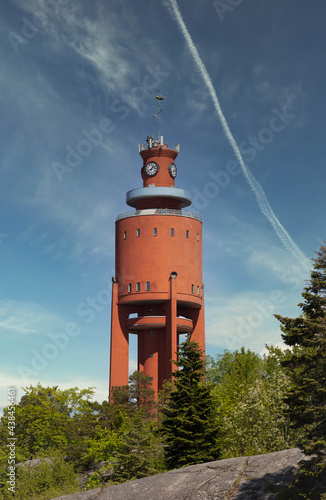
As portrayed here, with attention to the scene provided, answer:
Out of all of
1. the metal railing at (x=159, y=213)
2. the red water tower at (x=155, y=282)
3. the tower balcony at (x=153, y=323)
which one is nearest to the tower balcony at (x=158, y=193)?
the red water tower at (x=155, y=282)

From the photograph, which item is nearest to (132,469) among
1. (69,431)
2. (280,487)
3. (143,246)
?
(280,487)

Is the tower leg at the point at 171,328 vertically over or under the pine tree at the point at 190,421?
over

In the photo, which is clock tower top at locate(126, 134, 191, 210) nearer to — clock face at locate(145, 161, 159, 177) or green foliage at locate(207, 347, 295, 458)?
clock face at locate(145, 161, 159, 177)

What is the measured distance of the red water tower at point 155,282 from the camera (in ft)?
222

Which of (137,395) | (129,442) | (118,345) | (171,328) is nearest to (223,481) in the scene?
(129,442)

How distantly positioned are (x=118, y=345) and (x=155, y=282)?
8.44m

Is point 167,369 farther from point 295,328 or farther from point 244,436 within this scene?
point 295,328

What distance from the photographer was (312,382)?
2453cm

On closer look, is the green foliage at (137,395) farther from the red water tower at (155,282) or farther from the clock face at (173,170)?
the clock face at (173,170)

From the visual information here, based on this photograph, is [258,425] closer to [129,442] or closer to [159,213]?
[129,442]

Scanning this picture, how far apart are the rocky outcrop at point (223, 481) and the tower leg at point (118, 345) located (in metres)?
34.7

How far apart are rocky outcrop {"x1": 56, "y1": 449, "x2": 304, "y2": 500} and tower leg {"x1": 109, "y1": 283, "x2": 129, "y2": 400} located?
34.7 meters

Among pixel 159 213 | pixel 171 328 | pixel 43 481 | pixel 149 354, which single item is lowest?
pixel 43 481

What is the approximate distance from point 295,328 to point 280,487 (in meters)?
7.69
